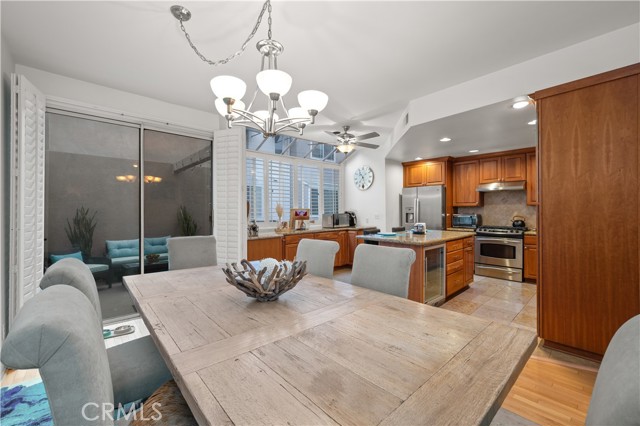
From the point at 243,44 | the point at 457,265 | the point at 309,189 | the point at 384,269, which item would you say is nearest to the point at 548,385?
the point at 384,269

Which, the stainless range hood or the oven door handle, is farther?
the stainless range hood

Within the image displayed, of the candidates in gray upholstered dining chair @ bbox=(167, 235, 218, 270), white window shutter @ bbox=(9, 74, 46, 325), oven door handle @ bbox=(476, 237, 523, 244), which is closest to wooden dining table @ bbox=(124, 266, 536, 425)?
gray upholstered dining chair @ bbox=(167, 235, 218, 270)

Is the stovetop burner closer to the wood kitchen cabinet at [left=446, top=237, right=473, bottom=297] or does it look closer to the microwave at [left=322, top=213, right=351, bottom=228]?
the wood kitchen cabinet at [left=446, top=237, right=473, bottom=297]

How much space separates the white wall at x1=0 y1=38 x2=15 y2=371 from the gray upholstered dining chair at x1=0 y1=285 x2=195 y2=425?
2178 mm

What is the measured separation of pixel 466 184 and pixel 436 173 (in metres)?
0.61

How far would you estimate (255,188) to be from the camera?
196 inches

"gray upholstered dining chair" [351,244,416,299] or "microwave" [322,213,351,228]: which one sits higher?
"microwave" [322,213,351,228]

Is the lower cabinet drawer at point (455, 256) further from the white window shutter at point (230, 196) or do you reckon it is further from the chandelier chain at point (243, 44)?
the chandelier chain at point (243, 44)

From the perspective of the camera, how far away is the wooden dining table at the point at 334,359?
0.66 m

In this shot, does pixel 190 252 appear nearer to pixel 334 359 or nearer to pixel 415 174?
pixel 334 359

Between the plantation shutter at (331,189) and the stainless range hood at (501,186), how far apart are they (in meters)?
2.85

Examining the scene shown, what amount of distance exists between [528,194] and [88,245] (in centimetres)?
646

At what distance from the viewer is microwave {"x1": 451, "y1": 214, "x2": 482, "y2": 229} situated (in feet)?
17.5

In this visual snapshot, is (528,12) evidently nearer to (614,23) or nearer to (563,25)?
(563,25)
